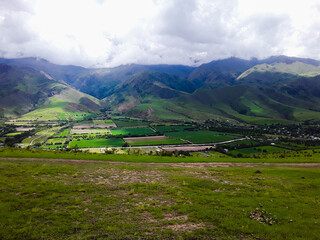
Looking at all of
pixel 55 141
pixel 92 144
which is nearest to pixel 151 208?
pixel 92 144

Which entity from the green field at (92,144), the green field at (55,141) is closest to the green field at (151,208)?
the green field at (92,144)

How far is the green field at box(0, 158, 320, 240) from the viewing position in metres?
15.2

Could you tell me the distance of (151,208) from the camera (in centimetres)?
1964

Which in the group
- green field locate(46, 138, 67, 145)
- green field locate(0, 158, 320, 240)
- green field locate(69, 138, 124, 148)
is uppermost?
green field locate(0, 158, 320, 240)

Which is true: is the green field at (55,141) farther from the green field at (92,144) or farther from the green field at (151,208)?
the green field at (151,208)

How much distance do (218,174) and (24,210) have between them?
31640 millimetres

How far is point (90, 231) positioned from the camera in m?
15.0

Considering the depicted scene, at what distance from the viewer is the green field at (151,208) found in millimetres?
15242

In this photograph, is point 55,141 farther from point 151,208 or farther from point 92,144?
point 151,208

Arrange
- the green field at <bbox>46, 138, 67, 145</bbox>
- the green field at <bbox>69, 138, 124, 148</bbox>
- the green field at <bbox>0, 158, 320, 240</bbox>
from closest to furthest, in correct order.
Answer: the green field at <bbox>0, 158, 320, 240</bbox> < the green field at <bbox>69, 138, 124, 148</bbox> < the green field at <bbox>46, 138, 67, 145</bbox>

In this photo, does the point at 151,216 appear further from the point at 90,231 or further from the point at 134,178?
the point at 134,178

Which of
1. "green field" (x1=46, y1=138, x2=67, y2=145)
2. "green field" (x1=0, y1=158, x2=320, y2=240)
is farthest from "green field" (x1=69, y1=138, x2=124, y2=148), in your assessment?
"green field" (x1=0, y1=158, x2=320, y2=240)

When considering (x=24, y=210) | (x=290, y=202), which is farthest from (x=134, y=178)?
(x=290, y=202)

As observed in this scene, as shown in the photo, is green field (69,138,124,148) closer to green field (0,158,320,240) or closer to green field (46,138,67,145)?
green field (46,138,67,145)
